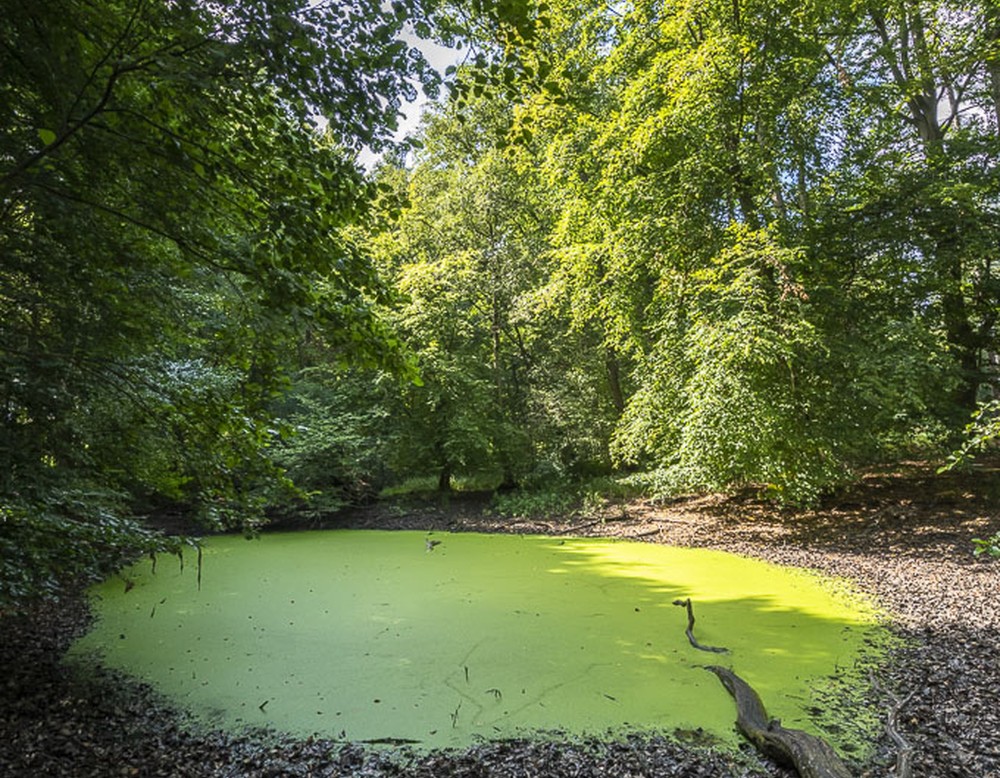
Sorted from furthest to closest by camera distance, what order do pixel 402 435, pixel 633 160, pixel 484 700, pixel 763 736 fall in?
pixel 402 435
pixel 633 160
pixel 484 700
pixel 763 736

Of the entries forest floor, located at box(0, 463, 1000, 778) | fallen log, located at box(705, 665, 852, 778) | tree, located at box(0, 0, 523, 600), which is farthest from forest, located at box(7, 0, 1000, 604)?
fallen log, located at box(705, 665, 852, 778)

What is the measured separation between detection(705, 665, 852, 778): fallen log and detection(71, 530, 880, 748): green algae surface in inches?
3.0

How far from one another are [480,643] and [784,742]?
190 cm

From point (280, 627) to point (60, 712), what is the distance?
1.56 m

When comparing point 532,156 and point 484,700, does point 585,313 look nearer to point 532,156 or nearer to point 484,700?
point 532,156

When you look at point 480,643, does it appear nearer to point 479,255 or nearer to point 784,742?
point 784,742

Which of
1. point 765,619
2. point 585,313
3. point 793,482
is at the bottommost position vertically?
point 765,619

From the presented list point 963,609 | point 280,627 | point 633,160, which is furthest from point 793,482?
point 280,627

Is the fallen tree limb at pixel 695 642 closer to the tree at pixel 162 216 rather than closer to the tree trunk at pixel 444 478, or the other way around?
the tree at pixel 162 216

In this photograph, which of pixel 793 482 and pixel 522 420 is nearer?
pixel 793 482

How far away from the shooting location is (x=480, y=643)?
3.69 meters

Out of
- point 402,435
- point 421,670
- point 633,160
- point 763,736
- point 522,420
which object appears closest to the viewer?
point 763,736

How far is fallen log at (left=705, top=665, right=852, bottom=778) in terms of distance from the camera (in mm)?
2096

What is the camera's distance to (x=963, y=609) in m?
3.96
